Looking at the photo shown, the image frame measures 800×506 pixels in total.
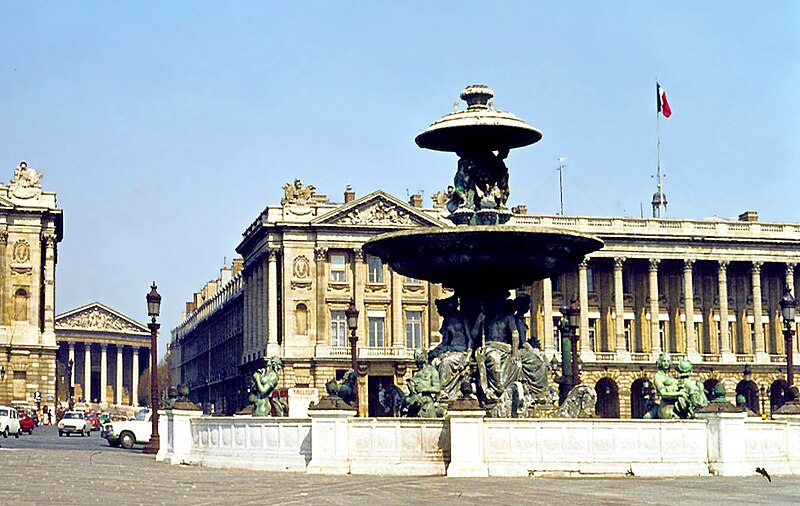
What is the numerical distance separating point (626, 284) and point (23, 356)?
136 ft

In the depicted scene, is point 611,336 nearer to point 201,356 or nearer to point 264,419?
point 201,356

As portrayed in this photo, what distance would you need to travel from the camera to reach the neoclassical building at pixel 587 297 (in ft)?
303

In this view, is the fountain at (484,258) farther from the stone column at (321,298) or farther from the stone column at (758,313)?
the stone column at (758,313)

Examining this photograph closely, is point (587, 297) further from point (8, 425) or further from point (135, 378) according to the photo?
point (135, 378)

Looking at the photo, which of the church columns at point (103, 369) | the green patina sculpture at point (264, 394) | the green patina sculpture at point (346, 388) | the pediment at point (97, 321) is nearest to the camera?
the green patina sculpture at point (346, 388)

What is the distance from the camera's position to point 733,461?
2556 centimetres

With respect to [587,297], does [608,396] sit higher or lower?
lower

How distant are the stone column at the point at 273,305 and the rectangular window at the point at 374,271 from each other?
6.30m

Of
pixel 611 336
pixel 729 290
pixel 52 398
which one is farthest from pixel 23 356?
pixel 729 290

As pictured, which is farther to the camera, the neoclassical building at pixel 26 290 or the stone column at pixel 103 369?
the stone column at pixel 103 369

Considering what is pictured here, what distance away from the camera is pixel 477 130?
29.9m

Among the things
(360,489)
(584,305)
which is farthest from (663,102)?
(360,489)

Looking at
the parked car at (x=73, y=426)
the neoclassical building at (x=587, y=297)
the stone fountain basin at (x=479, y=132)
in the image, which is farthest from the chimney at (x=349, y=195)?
the stone fountain basin at (x=479, y=132)

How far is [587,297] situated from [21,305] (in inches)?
1509
